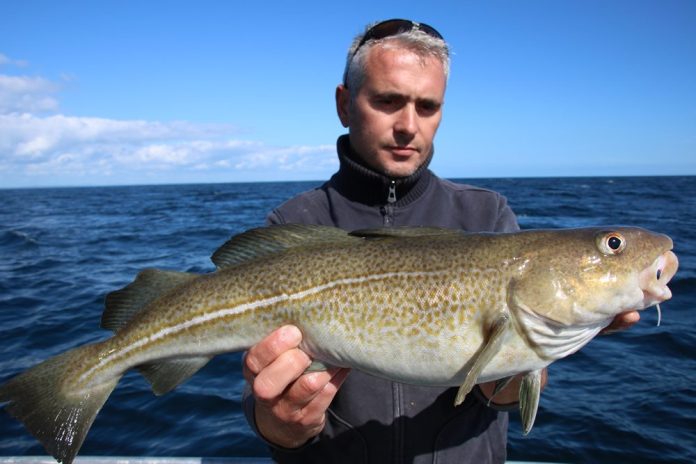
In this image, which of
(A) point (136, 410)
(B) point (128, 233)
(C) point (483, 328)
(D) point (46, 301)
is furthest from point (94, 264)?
(C) point (483, 328)

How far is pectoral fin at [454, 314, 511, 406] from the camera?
232 cm

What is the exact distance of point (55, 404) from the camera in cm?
281

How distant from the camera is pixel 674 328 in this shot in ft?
33.0

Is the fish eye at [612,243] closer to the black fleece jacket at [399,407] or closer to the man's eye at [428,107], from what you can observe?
the black fleece jacket at [399,407]

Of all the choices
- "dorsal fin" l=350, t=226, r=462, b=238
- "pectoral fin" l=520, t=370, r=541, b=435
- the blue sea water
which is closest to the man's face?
"dorsal fin" l=350, t=226, r=462, b=238

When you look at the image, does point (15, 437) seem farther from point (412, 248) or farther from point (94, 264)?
point (94, 264)

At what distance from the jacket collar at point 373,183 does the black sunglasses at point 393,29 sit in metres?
0.79

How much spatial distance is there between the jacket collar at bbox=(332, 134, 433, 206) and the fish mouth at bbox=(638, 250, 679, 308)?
156 cm

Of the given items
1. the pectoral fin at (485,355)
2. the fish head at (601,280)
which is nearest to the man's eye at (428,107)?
the fish head at (601,280)

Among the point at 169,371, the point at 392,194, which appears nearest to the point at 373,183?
the point at 392,194

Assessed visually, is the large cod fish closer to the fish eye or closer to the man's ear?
the fish eye

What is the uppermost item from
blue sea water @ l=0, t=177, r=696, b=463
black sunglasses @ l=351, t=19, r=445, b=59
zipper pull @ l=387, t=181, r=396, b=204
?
black sunglasses @ l=351, t=19, r=445, b=59

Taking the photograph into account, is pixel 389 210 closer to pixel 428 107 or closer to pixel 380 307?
pixel 428 107

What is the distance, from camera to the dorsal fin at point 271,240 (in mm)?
2916
